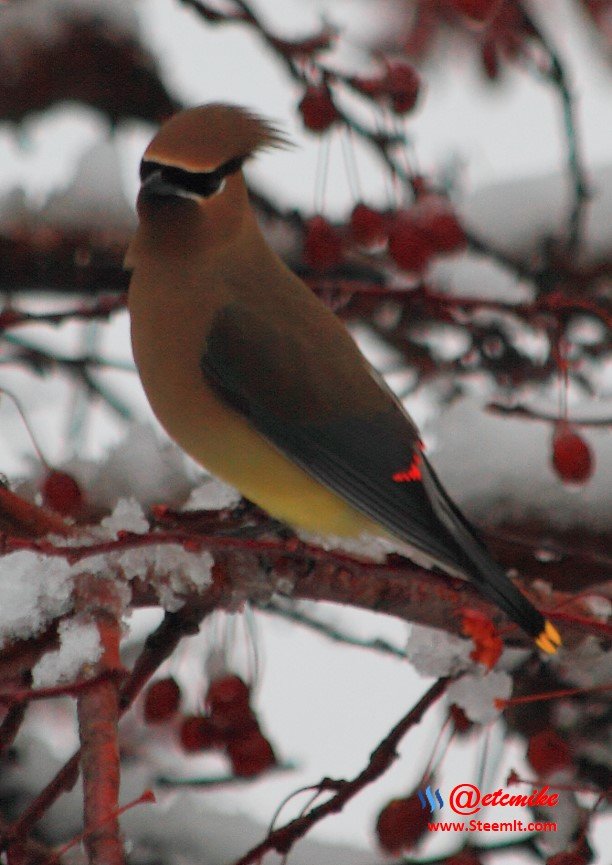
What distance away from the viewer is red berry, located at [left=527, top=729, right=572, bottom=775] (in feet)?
8.36

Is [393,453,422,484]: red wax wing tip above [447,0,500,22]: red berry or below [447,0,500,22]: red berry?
below

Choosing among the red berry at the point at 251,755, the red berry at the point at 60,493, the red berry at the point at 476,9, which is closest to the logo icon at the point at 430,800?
the red berry at the point at 251,755

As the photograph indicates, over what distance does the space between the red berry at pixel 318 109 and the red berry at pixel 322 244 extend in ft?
0.80

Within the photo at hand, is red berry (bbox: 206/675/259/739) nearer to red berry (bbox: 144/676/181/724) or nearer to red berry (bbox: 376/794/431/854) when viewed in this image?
red berry (bbox: 144/676/181/724)

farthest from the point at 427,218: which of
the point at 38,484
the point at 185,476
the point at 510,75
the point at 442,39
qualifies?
the point at 510,75

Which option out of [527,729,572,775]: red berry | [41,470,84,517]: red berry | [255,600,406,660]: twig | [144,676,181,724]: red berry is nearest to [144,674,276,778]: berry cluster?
[144,676,181,724]: red berry

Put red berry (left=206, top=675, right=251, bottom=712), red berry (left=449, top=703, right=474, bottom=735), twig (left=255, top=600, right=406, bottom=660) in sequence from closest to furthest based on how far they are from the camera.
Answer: red berry (left=449, top=703, right=474, bottom=735) < red berry (left=206, top=675, right=251, bottom=712) < twig (left=255, top=600, right=406, bottom=660)

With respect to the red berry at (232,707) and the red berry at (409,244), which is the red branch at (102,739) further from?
the red berry at (409,244)

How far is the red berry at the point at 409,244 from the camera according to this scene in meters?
3.34

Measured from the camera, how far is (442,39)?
16.9 ft

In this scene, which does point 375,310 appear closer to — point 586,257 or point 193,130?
point 586,257

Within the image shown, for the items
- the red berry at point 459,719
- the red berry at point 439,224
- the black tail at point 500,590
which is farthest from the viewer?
the red berry at point 439,224

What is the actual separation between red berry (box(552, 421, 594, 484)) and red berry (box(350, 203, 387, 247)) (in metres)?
0.93

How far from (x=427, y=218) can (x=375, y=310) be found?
0.76 m
